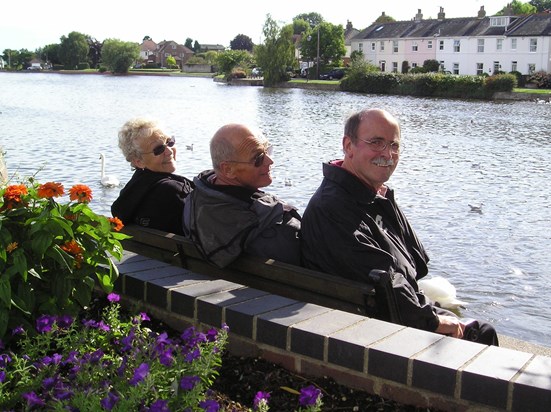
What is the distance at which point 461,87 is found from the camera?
172 feet

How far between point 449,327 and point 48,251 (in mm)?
1751

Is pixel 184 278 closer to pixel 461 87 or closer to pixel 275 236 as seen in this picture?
pixel 275 236

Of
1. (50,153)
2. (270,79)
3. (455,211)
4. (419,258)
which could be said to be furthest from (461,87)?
(419,258)

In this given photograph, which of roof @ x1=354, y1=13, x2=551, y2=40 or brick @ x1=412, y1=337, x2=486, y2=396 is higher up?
roof @ x1=354, y1=13, x2=551, y2=40

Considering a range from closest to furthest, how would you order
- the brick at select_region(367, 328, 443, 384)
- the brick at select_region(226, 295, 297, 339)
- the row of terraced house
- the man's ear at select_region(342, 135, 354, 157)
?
1. the brick at select_region(367, 328, 443, 384)
2. the brick at select_region(226, 295, 297, 339)
3. the man's ear at select_region(342, 135, 354, 157)
4. the row of terraced house

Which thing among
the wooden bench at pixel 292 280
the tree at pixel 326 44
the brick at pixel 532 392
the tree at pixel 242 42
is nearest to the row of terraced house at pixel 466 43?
the tree at pixel 326 44

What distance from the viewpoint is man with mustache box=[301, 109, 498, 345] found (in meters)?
3.35

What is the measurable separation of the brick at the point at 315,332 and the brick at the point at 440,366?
0.38 m

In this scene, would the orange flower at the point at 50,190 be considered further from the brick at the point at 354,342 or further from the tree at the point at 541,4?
the tree at the point at 541,4

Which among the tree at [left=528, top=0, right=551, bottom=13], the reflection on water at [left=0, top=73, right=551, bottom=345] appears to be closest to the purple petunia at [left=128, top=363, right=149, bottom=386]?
the reflection on water at [left=0, top=73, right=551, bottom=345]

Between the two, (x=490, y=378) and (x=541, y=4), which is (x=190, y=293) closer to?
(x=490, y=378)

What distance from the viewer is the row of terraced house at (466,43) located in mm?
67062

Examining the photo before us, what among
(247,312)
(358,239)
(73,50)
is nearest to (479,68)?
(358,239)

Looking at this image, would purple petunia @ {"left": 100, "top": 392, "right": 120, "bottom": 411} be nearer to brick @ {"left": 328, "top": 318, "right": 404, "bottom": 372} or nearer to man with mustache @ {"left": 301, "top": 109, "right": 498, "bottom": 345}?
brick @ {"left": 328, "top": 318, "right": 404, "bottom": 372}
